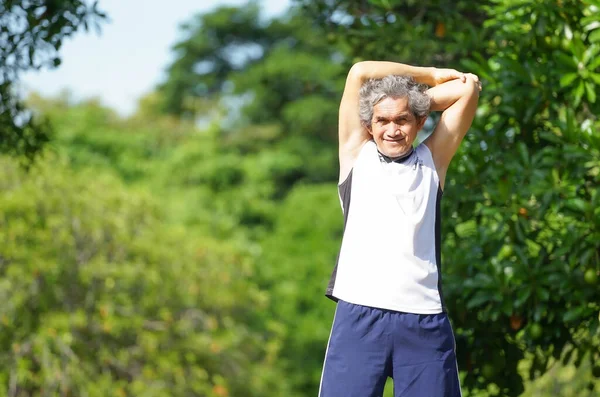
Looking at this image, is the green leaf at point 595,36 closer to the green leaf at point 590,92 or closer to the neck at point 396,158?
the green leaf at point 590,92

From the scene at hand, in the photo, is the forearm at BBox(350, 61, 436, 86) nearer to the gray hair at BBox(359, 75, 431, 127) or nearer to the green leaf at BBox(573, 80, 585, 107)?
the gray hair at BBox(359, 75, 431, 127)

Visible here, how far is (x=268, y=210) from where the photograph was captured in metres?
23.7

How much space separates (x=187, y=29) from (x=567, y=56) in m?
27.8

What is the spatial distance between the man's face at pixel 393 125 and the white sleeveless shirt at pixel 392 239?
0.04 m

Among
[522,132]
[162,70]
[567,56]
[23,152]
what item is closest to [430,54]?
[522,132]

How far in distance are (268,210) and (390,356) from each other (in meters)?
20.8

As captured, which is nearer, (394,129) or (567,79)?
(394,129)

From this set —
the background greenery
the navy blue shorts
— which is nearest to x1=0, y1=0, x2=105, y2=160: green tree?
the background greenery

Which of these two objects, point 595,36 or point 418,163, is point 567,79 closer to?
point 595,36

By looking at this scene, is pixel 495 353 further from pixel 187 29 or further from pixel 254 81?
pixel 187 29

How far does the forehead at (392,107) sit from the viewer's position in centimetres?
306

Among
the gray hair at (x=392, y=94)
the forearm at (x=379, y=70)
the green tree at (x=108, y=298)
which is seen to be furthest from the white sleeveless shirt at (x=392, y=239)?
the green tree at (x=108, y=298)

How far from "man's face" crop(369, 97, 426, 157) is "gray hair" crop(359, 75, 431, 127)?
0.01 metres

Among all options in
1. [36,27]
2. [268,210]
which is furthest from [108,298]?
[268,210]
